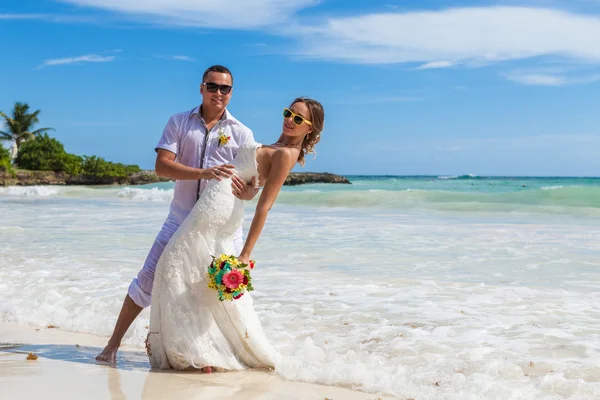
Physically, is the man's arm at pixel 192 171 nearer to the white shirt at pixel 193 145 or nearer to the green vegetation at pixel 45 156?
the white shirt at pixel 193 145

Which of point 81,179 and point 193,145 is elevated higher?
point 193,145

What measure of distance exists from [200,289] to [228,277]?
283 mm

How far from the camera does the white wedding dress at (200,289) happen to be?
4051 millimetres

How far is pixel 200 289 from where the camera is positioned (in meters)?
4.08

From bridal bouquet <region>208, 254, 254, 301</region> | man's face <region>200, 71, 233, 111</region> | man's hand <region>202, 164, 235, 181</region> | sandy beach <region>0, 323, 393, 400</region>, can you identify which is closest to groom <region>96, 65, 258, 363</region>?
man's face <region>200, 71, 233, 111</region>

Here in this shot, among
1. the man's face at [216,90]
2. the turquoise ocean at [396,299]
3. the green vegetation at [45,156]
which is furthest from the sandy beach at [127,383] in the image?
the green vegetation at [45,156]

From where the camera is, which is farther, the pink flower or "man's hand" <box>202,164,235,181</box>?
"man's hand" <box>202,164,235,181</box>

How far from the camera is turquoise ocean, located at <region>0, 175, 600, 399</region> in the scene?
4.43 m

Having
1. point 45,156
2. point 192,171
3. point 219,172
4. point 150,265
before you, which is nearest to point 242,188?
point 219,172

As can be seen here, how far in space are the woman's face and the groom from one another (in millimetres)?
424

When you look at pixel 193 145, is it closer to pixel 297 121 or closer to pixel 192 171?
pixel 192 171

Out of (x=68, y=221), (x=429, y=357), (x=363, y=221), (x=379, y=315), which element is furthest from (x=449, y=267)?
(x=68, y=221)

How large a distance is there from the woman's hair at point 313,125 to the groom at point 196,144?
0.43 meters

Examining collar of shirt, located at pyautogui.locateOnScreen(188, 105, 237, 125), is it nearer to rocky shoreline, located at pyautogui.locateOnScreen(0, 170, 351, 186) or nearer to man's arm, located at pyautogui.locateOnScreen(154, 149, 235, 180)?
man's arm, located at pyautogui.locateOnScreen(154, 149, 235, 180)
